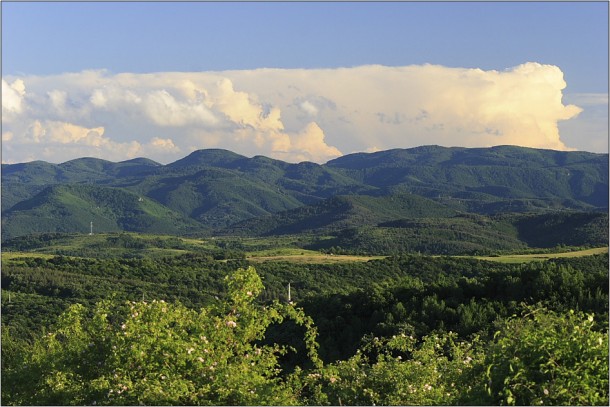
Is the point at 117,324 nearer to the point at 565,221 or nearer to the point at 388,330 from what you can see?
the point at 388,330

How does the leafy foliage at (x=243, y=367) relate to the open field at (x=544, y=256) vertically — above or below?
above

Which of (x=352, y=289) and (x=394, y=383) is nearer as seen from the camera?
(x=394, y=383)

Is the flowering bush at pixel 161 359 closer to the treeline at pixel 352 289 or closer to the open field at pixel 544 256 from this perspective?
the treeline at pixel 352 289

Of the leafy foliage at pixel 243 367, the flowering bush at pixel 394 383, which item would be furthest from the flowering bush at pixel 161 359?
the flowering bush at pixel 394 383

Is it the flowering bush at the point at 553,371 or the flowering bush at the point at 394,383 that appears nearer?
the flowering bush at the point at 553,371

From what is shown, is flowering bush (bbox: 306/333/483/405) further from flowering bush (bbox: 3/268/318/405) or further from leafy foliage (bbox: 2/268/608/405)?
flowering bush (bbox: 3/268/318/405)

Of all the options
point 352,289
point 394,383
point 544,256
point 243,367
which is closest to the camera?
point 243,367

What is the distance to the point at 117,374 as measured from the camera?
12.1m

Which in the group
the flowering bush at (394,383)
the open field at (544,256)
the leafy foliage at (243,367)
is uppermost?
the leafy foliage at (243,367)

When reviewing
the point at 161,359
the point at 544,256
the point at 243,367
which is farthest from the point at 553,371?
the point at 544,256

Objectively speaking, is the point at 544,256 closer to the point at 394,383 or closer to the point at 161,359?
the point at 394,383

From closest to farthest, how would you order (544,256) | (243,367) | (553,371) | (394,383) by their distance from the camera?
(553,371) → (243,367) → (394,383) → (544,256)

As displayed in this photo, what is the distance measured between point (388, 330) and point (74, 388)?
20552mm

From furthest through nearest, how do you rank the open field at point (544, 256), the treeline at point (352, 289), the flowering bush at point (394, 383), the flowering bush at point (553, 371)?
the open field at point (544, 256), the treeline at point (352, 289), the flowering bush at point (394, 383), the flowering bush at point (553, 371)
